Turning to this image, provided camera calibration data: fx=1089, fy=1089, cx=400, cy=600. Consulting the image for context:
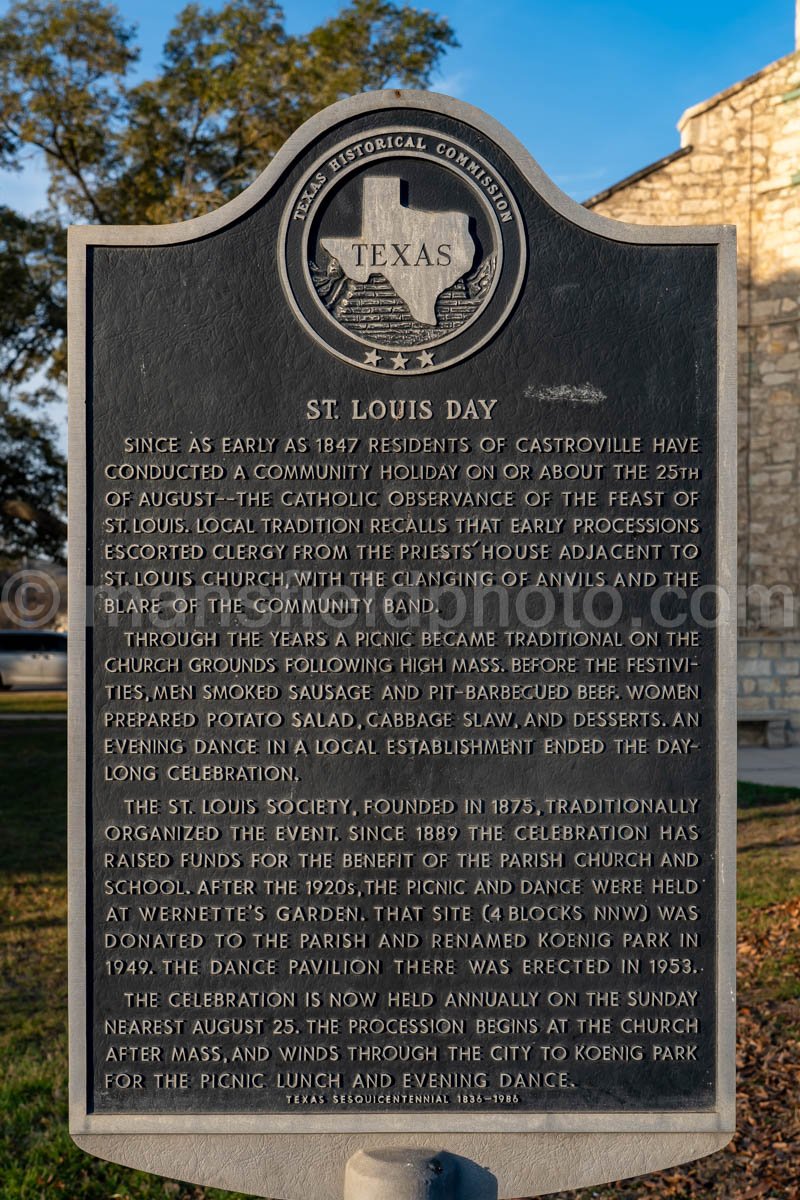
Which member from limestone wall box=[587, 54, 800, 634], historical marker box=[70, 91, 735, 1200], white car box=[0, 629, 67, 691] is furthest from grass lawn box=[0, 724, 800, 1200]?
white car box=[0, 629, 67, 691]

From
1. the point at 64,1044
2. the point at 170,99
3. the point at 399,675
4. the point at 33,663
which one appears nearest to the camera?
the point at 399,675

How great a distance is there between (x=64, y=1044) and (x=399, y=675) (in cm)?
359

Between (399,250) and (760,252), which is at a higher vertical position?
(760,252)

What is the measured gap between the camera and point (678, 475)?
3.56 metres

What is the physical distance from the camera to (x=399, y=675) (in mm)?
3480

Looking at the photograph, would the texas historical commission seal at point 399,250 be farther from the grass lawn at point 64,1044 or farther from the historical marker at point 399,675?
the grass lawn at point 64,1044

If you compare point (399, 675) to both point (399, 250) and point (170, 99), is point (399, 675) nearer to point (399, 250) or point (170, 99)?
point (399, 250)

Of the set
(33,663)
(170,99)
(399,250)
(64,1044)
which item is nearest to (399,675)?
(399,250)

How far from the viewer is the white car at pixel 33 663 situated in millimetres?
29281

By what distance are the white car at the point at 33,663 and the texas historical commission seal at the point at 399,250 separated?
27177 millimetres

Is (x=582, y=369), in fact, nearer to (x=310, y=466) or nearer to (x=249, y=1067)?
(x=310, y=466)

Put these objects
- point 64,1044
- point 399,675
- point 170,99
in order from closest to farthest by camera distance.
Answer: point 399,675
point 64,1044
point 170,99

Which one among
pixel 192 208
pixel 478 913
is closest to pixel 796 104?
pixel 192 208

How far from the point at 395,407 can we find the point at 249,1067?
2.15 metres
